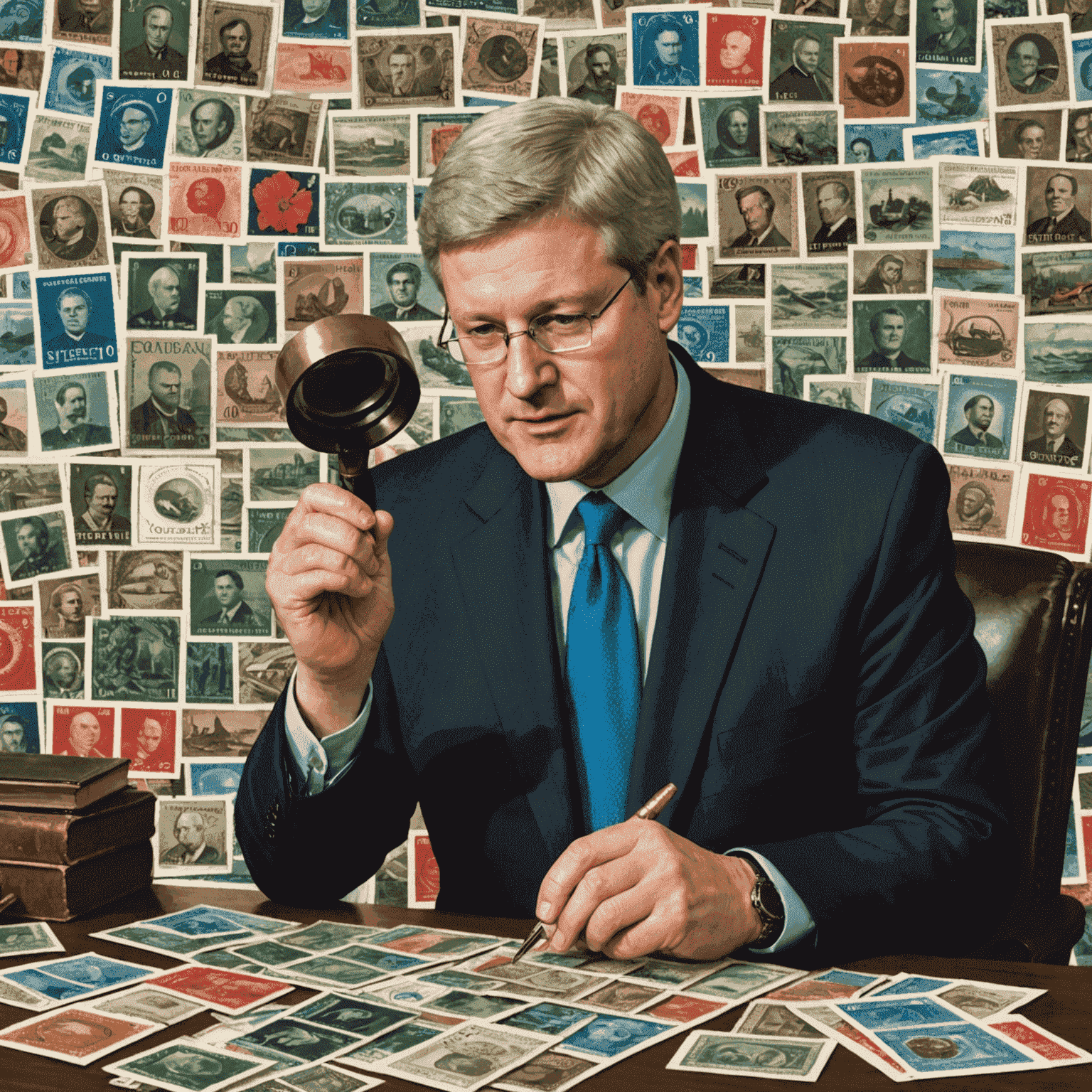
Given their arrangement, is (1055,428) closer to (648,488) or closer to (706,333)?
(706,333)

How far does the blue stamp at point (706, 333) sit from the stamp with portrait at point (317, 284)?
0.65 meters

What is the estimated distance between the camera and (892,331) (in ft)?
8.97

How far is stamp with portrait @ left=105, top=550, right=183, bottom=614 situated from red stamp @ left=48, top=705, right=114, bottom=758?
262mm

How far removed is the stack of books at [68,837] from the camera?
134cm

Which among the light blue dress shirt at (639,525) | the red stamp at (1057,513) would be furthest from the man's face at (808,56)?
the light blue dress shirt at (639,525)

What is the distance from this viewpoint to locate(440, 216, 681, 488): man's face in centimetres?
139

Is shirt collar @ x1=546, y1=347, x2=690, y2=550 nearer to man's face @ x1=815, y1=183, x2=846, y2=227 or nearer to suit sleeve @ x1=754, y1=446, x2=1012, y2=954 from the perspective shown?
suit sleeve @ x1=754, y1=446, x2=1012, y2=954

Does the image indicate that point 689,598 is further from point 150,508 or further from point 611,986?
point 150,508

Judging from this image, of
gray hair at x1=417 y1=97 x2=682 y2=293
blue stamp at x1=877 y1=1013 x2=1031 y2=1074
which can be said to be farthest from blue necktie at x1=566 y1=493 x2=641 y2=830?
blue stamp at x1=877 y1=1013 x2=1031 y2=1074

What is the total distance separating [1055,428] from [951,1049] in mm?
2073

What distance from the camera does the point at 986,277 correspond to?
2.71 metres

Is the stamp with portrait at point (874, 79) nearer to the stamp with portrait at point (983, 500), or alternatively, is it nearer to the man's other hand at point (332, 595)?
the stamp with portrait at point (983, 500)

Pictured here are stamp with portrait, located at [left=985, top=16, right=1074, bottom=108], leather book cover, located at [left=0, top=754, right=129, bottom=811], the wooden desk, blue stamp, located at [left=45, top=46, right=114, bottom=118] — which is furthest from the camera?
blue stamp, located at [left=45, top=46, right=114, bottom=118]

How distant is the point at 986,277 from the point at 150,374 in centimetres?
198
